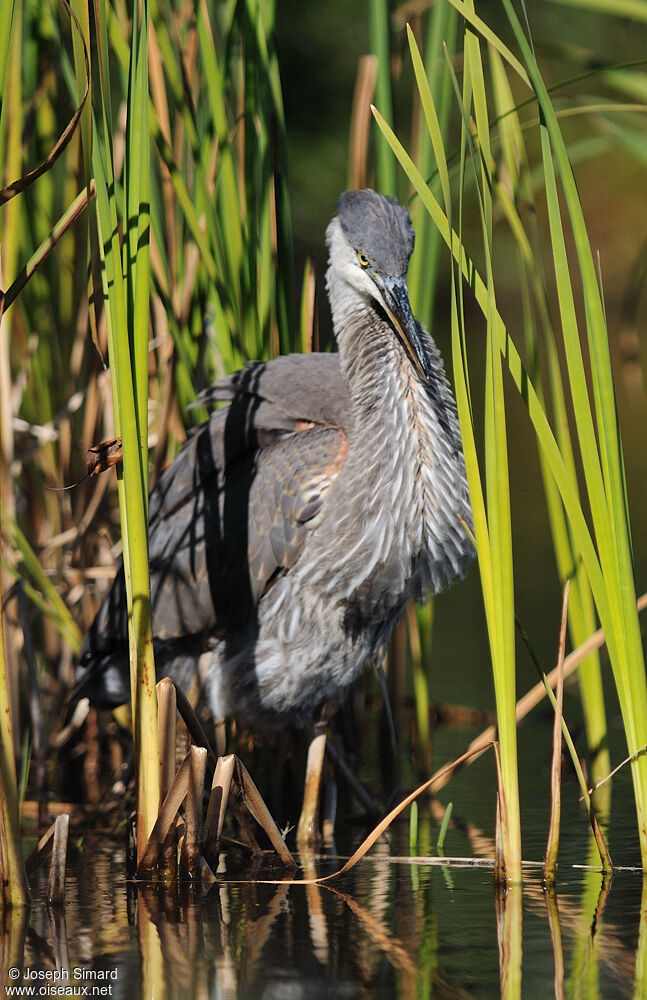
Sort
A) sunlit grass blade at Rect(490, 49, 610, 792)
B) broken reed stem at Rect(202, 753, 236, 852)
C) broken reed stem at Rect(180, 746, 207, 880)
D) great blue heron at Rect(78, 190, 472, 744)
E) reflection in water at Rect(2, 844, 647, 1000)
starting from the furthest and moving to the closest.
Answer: great blue heron at Rect(78, 190, 472, 744) → sunlit grass blade at Rect(490, 49, 610, 792) → broken reed stem at Rect(202, 753, 236, 852) → broken reed stem at Rect(180, 746, 207, 880) → reflection in water at Rect(2, 844, 647, 1000)

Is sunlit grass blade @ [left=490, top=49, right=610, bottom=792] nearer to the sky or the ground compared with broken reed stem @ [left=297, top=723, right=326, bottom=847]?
nearer to the sky

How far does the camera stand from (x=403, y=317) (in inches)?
139

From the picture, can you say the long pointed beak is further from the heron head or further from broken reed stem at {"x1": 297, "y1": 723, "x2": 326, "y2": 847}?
broken reed stem at {"x1": 297, "y1": 723, "x2": 326, "y2": 847}

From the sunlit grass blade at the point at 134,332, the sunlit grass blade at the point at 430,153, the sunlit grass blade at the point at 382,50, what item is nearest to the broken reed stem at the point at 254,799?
the sunlit grass blade at the point at 134,332

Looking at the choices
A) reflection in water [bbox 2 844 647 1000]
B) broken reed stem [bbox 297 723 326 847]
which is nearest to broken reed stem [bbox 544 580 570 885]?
reflection in water [bbox 2 844 647 1000]

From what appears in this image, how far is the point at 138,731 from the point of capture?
2848mm

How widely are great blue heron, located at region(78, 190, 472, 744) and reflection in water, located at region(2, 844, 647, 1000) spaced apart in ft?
2.80

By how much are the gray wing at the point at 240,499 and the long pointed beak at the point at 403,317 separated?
0.41m

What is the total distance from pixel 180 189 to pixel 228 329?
1.75 feet

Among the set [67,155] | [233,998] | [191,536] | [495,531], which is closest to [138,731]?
[233,998]

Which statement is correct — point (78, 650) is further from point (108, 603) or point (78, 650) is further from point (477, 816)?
point (477, 816)

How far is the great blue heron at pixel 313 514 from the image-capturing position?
3.73 meters

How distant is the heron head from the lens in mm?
3537

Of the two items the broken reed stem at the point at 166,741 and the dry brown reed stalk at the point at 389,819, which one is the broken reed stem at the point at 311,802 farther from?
the broken reed stem at the point at 166,741
